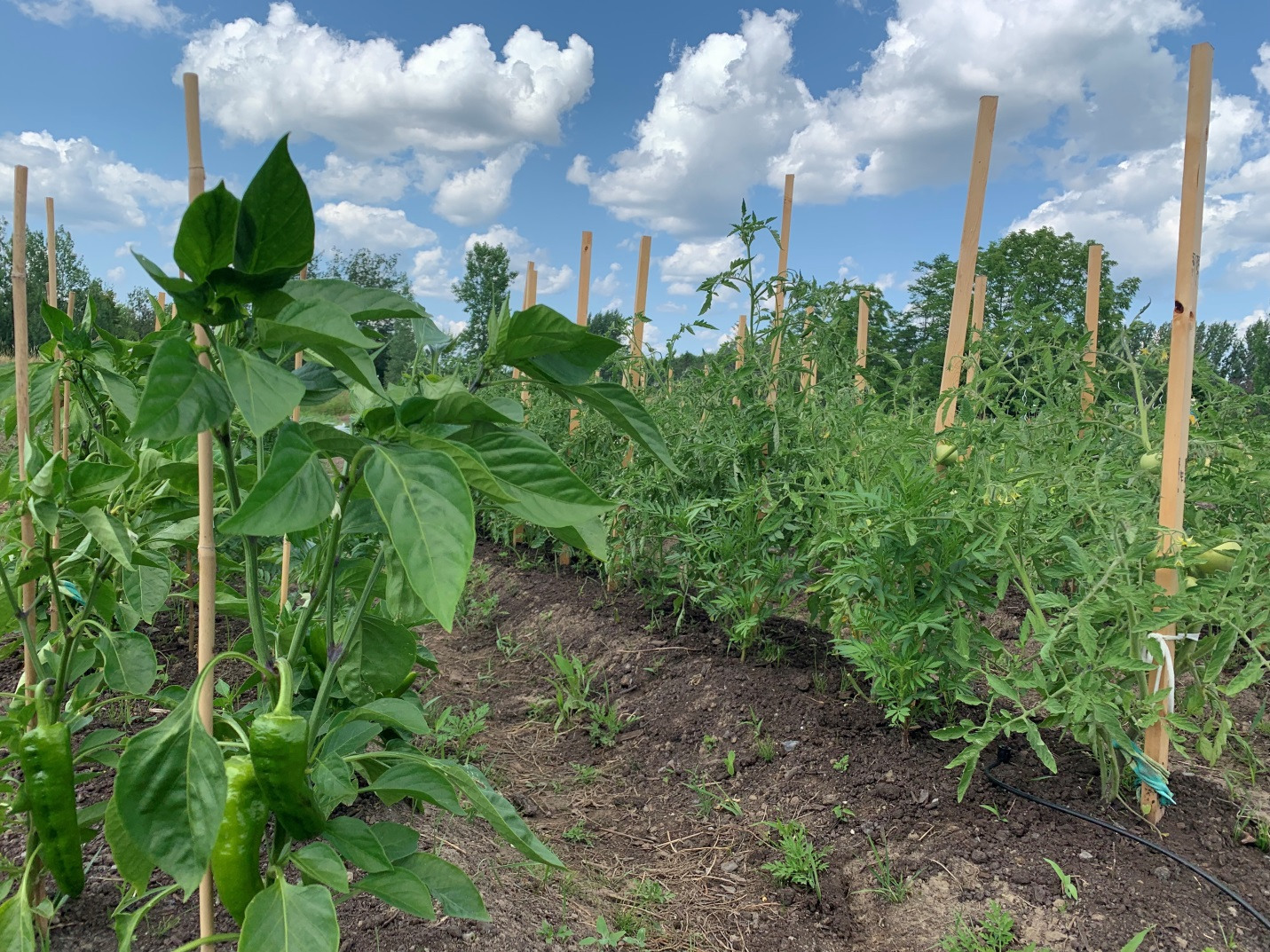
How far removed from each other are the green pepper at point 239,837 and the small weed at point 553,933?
1106 millimetres

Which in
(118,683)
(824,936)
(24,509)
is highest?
(24,509)

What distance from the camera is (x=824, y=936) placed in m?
2.25

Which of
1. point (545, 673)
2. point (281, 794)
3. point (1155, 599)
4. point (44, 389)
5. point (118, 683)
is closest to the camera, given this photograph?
point (281, 794)

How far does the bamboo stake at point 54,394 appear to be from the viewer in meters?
1.63

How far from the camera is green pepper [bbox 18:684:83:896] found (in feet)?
4.26

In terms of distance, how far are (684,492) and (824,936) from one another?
6.93 feet

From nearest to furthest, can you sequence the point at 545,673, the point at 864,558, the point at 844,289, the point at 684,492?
the point at 864,558, the point at 844,289, the point at 684,492, the point at 545,673

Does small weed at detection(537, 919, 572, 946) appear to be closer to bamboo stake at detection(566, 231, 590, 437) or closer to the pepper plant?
the pepper plant

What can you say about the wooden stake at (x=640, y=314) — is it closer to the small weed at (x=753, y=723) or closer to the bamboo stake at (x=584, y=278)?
the bamboo stake at (x=584, y=278)

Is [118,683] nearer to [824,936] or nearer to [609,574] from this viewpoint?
[824,936]

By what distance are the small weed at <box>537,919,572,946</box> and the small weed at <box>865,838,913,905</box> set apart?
0.91 m

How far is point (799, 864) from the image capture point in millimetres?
2441

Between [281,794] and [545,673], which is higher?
[281,794]

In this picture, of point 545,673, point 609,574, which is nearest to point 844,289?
point 609,574
